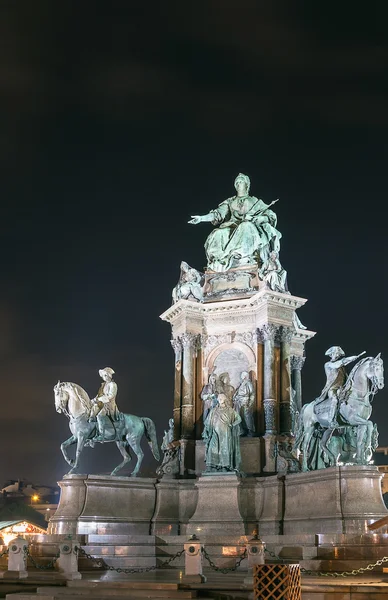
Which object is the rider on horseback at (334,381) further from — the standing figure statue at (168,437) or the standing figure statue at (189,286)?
the standing figure statue at (168,437)

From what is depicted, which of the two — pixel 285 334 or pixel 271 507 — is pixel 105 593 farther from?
pixel 285 334

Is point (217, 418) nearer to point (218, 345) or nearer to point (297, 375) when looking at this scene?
point (218, 345)

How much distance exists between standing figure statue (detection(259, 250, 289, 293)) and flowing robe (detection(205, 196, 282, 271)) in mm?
813

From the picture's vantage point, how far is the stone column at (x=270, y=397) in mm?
26328

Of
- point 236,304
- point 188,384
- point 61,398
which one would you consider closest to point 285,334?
point 236,304

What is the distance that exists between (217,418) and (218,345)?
4.33m

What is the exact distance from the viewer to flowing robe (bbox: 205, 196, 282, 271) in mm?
30484

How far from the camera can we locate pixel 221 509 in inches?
964

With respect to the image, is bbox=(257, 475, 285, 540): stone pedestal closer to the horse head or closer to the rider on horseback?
the rider on horseback

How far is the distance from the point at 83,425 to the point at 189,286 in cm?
706

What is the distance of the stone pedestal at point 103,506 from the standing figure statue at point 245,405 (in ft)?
14.2

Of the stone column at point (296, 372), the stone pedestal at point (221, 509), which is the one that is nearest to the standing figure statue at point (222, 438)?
the stone pedestal at point (221, 509)

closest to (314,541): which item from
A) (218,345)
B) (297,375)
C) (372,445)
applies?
(372,445)

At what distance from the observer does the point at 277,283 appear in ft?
94.0
